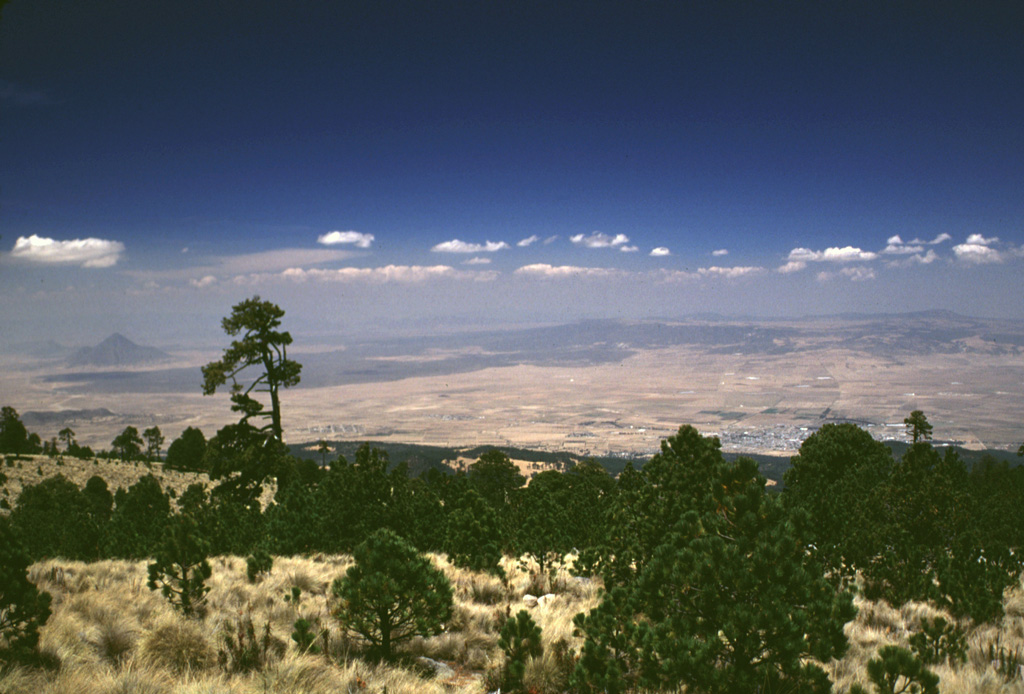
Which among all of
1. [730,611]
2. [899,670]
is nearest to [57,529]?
[730,611]

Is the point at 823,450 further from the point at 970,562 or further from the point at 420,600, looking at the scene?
the point at 420,600

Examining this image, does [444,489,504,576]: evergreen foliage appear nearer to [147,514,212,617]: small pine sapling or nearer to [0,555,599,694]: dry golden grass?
[0,555,599,694]: dry golden grass

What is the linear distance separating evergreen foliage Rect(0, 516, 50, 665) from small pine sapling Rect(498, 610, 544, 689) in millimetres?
5148

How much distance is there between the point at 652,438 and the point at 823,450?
11284 centimetres

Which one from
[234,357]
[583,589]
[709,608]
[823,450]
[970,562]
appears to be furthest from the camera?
[823,450]

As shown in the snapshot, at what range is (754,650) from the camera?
17.7ft

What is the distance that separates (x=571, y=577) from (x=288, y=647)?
7.62 metres

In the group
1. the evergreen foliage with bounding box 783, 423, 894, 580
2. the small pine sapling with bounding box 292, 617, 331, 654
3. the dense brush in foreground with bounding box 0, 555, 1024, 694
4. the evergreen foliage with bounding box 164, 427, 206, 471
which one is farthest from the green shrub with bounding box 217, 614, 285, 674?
the evergreen foliage with bounding box 164, 427, 206, 471

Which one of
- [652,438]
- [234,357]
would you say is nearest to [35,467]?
[234,357]

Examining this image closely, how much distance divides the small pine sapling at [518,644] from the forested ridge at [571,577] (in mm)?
29

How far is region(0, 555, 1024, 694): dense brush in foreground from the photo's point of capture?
224 inches

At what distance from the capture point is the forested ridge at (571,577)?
5.58 metres

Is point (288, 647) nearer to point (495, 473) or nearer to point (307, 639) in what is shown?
point (307, 639)

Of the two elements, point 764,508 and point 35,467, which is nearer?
point 764,508
